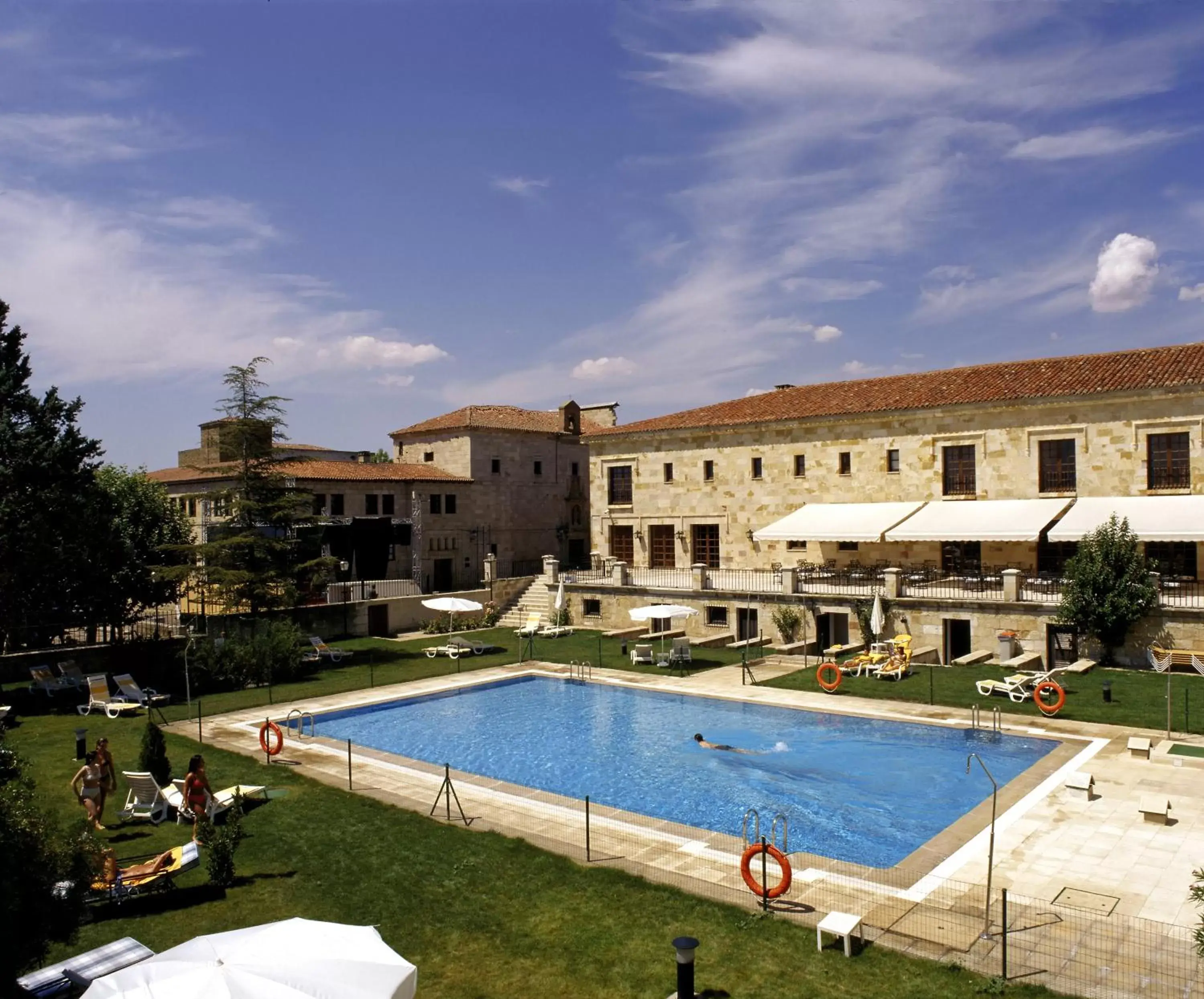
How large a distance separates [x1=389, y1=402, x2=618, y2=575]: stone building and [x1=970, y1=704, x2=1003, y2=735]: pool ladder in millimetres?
31107

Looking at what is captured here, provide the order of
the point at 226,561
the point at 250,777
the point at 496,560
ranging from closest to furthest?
the point at 250,777
the point at 226,561
the point at 496,560

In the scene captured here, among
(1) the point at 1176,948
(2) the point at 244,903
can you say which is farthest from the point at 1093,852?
(2) the point at 244,903

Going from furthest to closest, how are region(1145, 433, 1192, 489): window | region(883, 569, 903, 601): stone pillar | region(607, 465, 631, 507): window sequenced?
region(607, 465, 631, 507): window
region(883, 569, 903, 601): stone pillar
region(1145, 433, 1192, 489): window

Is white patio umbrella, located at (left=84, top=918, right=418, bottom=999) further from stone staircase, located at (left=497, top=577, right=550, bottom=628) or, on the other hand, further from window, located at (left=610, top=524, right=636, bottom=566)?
window, located at (left=610, top=524, right=636, bottom=566)

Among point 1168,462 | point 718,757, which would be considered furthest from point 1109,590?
point 718,757

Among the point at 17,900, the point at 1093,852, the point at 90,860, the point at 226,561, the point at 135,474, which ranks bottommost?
the point at 1093,852

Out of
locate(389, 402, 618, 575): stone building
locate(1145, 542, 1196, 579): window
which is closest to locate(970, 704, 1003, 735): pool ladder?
locate(1145, 542, 1196, 579): window

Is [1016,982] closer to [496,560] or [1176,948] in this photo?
[1176,948]

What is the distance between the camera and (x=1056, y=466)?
105 ft

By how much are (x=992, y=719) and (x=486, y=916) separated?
1478 centimetres

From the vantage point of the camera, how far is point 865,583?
1297 inches

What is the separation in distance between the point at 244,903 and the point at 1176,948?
434 inches

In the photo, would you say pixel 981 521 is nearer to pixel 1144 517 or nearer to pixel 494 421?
pixel 1144 517

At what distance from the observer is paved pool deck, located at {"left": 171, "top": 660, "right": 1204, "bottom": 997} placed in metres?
9.89
